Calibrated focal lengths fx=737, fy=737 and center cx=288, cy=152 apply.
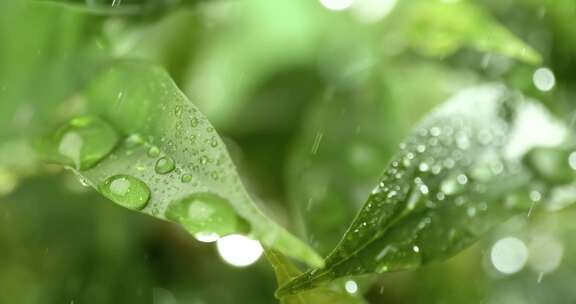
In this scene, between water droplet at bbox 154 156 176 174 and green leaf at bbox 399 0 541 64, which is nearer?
water droplet at bbox 154 156 176 174

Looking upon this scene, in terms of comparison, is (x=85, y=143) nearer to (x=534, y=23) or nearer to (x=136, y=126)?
(x=136, y=126)

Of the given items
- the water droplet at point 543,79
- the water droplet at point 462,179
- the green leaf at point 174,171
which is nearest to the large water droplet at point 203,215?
the green leaf at point 174,171

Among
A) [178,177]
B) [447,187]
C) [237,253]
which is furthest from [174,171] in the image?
[237,253]

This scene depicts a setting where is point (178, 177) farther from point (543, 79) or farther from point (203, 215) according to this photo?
point (543, 79)

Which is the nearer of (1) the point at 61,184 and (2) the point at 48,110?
(2) the point at 48,110

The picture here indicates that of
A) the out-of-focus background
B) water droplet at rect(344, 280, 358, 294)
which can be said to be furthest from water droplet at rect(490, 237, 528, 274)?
water droplet at rect(344, 280, 358, 294)

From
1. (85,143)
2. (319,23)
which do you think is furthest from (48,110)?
(319,23)

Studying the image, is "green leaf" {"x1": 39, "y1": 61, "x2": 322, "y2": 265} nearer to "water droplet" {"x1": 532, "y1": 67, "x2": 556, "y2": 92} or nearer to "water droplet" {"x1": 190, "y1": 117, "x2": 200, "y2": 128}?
"water droplet" {"x1": 190, "y1": 117, "x2": 200, "y2": 128}
